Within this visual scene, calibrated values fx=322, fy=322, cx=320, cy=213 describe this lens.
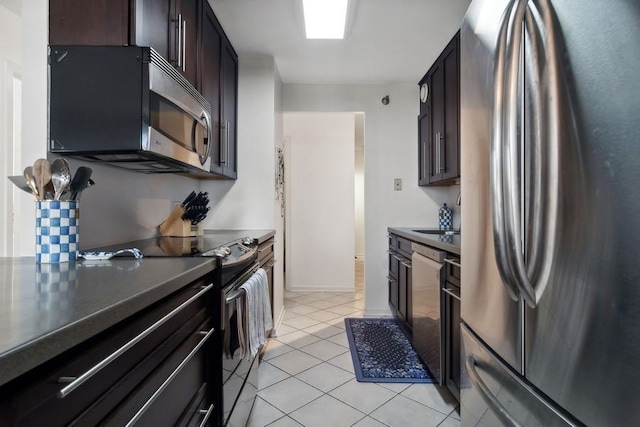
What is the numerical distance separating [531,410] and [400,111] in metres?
2.99

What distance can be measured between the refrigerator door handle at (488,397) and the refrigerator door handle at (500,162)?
0.31 meters

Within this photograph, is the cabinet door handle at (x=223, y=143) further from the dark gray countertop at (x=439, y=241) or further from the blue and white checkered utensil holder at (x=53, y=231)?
the dark gray countertop at (x=439, y=241)

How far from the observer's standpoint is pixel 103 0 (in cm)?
119

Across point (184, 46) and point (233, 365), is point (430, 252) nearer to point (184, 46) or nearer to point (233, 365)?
point (233, 365)

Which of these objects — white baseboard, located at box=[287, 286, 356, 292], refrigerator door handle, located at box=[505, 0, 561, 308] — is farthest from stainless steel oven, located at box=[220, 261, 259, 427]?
white baseboard, located at box=[287, 286, 356, 292]

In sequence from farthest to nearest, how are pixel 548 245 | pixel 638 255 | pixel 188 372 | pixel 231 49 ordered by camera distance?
pixel 231 49
pixel 188 372
pixel 548 245
pixel 638 255

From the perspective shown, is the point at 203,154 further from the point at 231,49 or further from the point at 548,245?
the point at 548,245

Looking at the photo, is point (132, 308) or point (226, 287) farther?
point (226, 287)

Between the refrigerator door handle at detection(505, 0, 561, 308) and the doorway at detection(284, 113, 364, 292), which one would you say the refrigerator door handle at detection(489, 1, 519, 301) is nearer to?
the refrigerator door handle at detection(505, 0, 561, 308)

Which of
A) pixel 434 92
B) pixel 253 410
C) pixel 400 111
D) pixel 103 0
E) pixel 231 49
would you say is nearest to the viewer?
pixel 103 0

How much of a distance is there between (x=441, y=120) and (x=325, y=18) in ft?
3.88

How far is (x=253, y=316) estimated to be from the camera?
4.99ft

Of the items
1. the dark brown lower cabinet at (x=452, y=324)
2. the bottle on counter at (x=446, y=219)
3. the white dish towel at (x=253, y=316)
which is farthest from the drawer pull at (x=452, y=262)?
the bottle on counter at (x=446, y=219)

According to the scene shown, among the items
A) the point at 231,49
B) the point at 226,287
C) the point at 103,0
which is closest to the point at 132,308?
the point at 226,287
